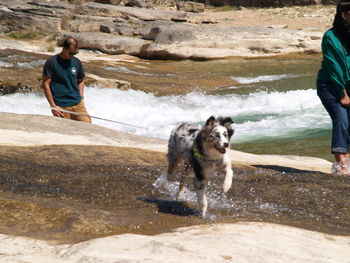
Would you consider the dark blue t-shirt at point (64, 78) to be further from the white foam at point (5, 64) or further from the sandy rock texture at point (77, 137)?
the white foam at point (5, 64)

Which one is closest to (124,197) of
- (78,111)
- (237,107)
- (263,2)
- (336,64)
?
(336,64)

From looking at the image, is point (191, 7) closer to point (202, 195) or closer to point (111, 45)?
point (111, 45)

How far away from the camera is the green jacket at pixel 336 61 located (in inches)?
324

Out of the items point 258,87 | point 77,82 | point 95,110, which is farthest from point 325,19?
point 77,82

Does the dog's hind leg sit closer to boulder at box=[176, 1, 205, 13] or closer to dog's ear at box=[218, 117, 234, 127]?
dog's ear at box=[218, 117, 234, 127]

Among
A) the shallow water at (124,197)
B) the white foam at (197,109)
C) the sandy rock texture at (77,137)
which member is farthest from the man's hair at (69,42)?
the white foam at (197,109)

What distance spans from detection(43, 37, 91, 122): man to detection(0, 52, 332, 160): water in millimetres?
3334

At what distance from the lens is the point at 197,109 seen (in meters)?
19.5

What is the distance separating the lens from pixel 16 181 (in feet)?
23.6

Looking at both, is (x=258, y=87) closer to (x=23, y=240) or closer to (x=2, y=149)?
(x=2, y=149)

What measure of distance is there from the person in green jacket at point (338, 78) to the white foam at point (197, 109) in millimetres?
7431

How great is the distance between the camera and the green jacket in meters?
8.23

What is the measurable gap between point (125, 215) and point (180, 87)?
51.7 ft

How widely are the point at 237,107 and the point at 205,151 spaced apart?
14.0 m
